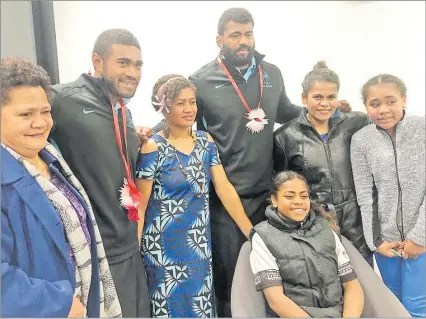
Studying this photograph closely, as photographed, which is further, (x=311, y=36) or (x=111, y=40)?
(x=311, y=36)

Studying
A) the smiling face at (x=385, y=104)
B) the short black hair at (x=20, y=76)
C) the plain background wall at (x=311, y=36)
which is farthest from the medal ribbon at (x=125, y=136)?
A: the smiling face at (x=385, y=104)

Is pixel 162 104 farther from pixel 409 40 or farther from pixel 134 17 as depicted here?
pixel 409 40

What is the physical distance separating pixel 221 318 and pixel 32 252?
76 centimetres

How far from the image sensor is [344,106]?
1.70 metres

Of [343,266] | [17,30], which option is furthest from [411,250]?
[17,30]

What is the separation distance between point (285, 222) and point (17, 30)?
3.95 feet

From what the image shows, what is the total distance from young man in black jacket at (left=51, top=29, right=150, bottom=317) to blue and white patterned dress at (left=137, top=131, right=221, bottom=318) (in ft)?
0.22

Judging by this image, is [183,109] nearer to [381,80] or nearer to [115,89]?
[115,89]

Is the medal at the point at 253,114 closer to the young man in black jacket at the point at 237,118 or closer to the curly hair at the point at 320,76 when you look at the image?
the young man in black jacket at the point at 237,118

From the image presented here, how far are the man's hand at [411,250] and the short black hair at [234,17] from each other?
1.08 metres

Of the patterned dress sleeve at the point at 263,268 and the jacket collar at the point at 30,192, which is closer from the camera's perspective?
the jacket collar at the point at 30,192

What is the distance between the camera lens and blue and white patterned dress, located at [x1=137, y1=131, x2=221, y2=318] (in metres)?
1.58

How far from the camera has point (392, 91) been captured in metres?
1.67

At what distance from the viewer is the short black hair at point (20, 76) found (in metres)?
1.33
